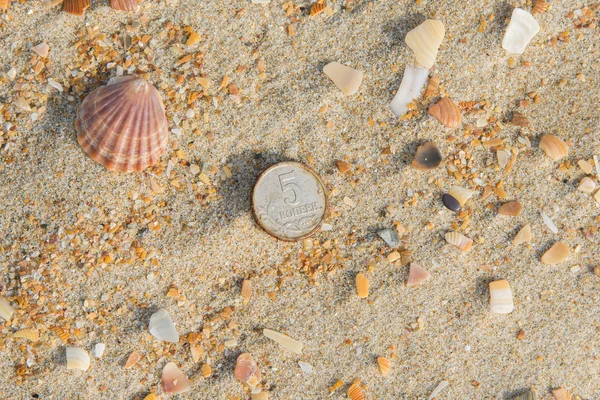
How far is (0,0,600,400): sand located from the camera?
2.24 m

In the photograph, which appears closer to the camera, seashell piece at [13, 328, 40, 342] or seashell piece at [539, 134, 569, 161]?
seashell piece at [13, 328, 40, 342]

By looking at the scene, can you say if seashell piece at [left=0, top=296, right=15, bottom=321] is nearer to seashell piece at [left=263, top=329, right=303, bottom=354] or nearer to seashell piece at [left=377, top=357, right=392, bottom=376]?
seashell piece at [left=263, top=329, right=303, bottom=354]

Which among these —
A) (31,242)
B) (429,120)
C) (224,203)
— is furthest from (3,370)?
(429,120)

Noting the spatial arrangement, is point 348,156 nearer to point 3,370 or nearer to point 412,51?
point 412,51

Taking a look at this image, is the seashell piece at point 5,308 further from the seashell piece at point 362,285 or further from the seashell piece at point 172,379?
the seashell piece at point 362,285

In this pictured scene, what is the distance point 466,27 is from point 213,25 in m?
1.16

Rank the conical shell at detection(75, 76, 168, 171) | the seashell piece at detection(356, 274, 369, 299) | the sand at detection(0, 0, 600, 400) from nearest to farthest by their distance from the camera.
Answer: the conical shell at detection(75, 76, 168, 171)
the sand at detection(0, 0, 600, 400)
the seashell piece at detection(356, 274, 369, 299)

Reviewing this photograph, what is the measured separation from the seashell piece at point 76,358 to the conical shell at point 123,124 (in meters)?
0.83

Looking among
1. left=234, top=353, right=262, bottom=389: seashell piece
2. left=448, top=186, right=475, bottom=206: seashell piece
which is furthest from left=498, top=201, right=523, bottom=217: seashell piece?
left=234, top=353, right=262, bottom=389: seashell piece

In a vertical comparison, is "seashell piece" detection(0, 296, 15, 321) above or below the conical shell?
below

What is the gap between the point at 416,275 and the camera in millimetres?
2359

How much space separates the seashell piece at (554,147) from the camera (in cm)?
236

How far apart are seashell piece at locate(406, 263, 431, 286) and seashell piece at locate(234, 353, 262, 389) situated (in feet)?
2.66

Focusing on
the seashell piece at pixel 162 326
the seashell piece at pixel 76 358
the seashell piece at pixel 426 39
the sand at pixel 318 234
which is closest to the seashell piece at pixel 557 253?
the sand at pixel 318 234
